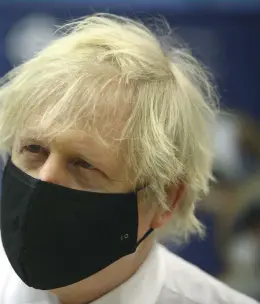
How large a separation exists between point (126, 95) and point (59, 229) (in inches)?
10.9

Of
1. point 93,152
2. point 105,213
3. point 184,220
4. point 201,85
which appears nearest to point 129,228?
point 105,213

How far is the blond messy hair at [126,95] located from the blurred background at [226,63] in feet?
1.65

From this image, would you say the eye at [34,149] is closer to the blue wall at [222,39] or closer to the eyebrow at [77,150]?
the eyebrow at [77,150]

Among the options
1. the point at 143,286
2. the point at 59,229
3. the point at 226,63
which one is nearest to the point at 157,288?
the point at 143,286

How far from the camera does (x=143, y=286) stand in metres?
A: 1.26

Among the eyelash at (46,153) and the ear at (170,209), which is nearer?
the eyelash at (46,153)

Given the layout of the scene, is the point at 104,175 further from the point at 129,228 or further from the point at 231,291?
the point at 231,291

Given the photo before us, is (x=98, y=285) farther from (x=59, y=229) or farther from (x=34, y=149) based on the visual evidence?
(x=34, y=149)

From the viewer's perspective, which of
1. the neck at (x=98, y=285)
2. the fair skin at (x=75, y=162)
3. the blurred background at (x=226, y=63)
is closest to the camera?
the fair skin at (x=75, y=162)

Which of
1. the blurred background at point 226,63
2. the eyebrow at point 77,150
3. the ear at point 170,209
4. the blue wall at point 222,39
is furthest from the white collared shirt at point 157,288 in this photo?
the blue wall at point 222,39

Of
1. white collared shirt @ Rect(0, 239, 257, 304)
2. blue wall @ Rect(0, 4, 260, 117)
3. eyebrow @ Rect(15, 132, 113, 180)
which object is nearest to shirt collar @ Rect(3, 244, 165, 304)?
white collared shirt @ Rect(0, 239, 257, 304)

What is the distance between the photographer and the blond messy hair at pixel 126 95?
1090 millimetres

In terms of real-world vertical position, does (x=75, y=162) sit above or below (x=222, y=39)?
above

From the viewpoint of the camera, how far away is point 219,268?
1.89 metres
